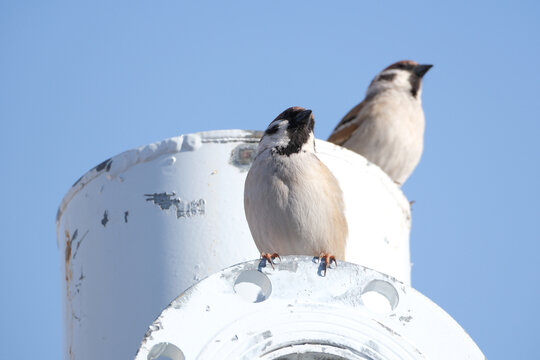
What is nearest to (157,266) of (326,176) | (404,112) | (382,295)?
(326,176)

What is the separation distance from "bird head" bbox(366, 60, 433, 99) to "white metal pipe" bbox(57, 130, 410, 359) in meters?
5.70

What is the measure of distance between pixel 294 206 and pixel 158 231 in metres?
0.85

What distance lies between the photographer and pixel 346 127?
1075 centimetres

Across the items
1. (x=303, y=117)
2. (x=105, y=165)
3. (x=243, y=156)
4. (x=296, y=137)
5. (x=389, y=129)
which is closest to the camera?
(x=105, y=165)

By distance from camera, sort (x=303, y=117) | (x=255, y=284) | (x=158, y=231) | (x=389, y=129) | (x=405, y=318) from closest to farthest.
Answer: (x=405, y=318)
(x=255, y=284)
(x=158, y=231)
(x=303, y=117)
(x=389, y=129)

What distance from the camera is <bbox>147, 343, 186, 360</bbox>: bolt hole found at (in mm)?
3141

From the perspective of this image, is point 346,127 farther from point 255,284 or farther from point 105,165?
point 255,284

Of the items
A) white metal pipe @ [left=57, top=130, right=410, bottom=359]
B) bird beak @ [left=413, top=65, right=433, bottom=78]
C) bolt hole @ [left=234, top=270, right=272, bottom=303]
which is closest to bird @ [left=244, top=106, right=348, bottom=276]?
white metal pipe @ [left=57, top=130, right=410, bottom=359]

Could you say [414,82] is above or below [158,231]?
above

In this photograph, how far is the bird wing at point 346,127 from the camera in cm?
1059

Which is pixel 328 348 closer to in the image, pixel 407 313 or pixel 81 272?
pixel 407 313

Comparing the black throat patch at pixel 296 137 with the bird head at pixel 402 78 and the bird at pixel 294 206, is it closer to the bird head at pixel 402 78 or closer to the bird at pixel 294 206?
the bird at pixel 294 206

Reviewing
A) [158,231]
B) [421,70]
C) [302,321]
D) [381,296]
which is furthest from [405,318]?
[421,70]

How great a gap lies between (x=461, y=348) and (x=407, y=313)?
0.75ft
